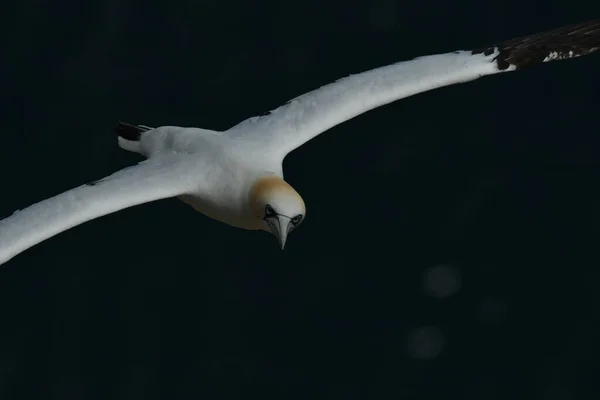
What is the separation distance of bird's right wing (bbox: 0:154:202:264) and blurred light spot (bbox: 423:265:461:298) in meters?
5.26

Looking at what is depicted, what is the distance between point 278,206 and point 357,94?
244cm

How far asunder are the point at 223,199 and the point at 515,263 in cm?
597

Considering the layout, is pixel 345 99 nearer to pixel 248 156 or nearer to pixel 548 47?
pixel 248 156

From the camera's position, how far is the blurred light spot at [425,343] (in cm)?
2281

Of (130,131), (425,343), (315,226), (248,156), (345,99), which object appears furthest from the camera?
(315,226)

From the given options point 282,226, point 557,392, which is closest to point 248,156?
point 282,226

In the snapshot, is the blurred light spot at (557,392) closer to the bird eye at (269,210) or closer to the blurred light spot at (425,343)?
the blurred light spot at (425,343)

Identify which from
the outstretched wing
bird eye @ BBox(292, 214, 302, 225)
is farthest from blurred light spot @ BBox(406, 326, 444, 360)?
bird eye @ BBox(292, 214, 302, 225)

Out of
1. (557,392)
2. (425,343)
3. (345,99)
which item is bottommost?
(557,392)

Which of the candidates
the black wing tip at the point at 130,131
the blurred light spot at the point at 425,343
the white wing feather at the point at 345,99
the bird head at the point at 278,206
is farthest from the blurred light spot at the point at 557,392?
the black wing tip at the point at 130,131

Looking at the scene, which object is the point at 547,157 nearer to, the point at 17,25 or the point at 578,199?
the point at 578,199

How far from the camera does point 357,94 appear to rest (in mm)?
19828

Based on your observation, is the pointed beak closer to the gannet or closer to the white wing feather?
the gannet

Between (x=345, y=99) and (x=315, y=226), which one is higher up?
(x=345, y=99)
